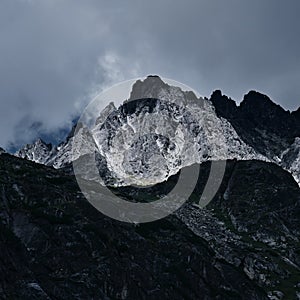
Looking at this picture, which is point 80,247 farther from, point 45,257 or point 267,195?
point 267,195

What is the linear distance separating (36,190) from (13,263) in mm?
40625

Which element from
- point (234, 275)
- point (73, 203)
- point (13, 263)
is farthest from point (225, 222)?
point (13, 263)

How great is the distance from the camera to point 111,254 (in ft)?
264

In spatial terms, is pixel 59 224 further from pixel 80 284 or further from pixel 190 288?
pixel 190 288

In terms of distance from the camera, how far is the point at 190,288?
83875mm

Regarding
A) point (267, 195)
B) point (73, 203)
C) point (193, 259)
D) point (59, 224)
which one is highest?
point (267, 195)

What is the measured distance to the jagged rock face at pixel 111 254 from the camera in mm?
67688

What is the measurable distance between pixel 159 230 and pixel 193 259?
19.8 meters

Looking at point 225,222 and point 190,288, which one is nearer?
point 190,288

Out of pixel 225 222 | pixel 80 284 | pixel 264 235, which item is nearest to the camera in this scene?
pixel 80 284

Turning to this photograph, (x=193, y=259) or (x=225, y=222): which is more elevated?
(x=225, y=222)

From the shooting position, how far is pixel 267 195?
584 feet

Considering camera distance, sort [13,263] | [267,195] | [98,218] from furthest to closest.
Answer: [267,195] < [98,218] < [13,263]

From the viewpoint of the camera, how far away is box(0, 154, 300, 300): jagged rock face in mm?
67688
